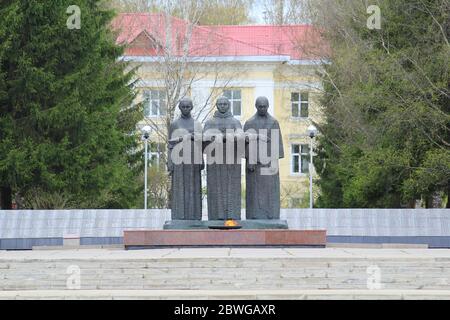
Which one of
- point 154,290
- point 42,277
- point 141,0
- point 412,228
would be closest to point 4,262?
point 42,277

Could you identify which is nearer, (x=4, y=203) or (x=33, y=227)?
(x=33, y=227)

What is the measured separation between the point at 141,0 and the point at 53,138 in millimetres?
12751

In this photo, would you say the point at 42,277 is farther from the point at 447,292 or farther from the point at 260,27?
the point at 260,27

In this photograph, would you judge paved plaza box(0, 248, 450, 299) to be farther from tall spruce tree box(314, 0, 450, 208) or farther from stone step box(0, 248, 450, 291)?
tall spruce tree box(314, 0, 450, 208)

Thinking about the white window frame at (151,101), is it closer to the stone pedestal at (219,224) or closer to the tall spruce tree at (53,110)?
the tall spruce tree at (53,110)

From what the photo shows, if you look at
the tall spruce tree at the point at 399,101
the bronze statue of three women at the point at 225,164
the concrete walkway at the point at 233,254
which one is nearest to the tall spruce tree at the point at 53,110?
the tall spruce tree at the point at 399,101

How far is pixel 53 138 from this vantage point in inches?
1323

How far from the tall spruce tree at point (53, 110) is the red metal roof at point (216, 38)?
5593 mm

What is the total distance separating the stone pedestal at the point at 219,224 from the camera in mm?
21422

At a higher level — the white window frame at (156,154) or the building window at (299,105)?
the building window at (299,105)

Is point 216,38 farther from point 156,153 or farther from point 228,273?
point 228,273

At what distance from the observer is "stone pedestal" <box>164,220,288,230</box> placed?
2142cm

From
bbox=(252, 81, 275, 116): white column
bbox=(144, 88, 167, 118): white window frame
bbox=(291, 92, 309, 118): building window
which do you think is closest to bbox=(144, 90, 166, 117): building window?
bbox=(144, 88, 167, 118): white window frame

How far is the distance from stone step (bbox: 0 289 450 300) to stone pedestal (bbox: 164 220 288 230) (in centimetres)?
491
